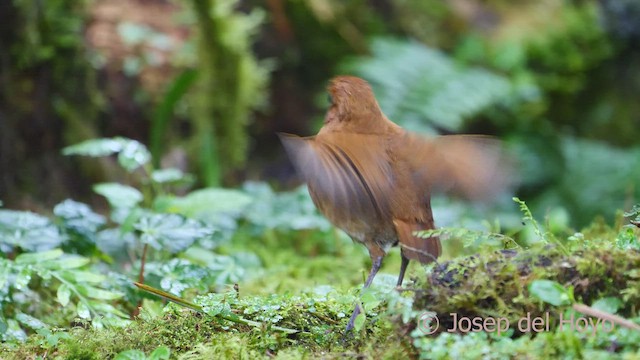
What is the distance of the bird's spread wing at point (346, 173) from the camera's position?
2.63 meters

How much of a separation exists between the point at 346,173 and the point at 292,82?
493 cm

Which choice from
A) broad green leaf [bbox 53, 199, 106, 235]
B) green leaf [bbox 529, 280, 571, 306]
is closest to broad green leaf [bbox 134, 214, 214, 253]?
broad green leaf [bbox 53, 199, 106, 235]

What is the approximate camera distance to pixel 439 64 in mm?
6969

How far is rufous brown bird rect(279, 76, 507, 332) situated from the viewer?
264 cm

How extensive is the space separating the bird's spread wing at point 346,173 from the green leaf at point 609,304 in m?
0.90

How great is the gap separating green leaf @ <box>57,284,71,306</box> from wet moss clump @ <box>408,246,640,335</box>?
1.36 m

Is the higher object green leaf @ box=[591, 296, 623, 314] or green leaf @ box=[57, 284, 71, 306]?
green leaf @ box=[591, 296, 623, 314]

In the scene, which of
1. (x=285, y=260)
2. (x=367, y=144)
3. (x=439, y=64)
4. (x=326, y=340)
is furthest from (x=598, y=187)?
(x=326, y=340)

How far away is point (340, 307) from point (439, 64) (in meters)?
4.75

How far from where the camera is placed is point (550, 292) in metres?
1.97

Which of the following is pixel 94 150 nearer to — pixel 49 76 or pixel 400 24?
pixel 49 76

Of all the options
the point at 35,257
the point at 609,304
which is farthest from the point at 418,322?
the point at 35,257

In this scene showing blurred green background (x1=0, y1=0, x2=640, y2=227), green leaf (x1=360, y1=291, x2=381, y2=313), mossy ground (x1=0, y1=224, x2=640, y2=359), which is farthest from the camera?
blurred green background (x1=0, y1=0, x2=640, y2=227)

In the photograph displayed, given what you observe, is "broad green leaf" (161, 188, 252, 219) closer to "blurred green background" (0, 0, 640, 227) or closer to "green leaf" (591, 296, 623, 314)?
"blurred green background" (0, 0, 640, 227)
